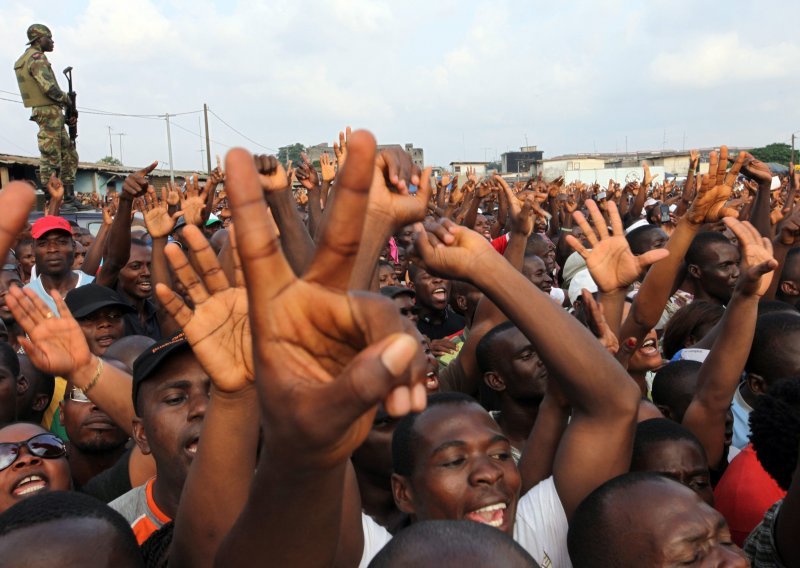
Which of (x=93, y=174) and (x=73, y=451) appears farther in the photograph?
(x=93, y=174)

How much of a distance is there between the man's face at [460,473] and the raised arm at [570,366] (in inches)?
8.1

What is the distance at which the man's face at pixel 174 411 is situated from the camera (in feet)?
7.47

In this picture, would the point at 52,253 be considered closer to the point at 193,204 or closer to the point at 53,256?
the point at 53,256

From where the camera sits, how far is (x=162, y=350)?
2402 millimetres

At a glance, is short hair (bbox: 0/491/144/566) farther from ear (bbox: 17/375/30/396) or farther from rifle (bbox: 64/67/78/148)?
rifle (bbox: 64/67/78/148)

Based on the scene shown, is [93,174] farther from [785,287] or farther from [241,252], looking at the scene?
[241,252]

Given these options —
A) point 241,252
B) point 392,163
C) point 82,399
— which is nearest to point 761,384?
point 392,163

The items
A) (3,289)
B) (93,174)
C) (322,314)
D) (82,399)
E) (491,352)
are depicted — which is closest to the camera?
(322,314)

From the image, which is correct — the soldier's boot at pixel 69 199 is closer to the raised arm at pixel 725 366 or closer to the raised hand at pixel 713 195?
the raised hand at pixel 713 195

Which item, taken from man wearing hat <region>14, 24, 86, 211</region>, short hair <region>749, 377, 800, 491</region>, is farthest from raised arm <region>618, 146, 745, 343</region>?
man wearing hat <region>14, 24, 86, 211</region>

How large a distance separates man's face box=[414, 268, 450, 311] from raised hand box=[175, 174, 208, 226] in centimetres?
172

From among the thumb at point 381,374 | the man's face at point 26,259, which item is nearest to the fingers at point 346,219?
the thumb at point 381,374

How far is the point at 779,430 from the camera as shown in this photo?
91.4 inches

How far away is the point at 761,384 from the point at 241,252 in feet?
9.24
